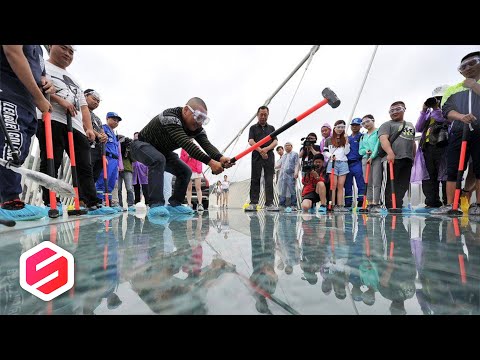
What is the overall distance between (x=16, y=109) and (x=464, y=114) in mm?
3596

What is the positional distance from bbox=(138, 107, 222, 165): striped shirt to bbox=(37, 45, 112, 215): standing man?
0.55m

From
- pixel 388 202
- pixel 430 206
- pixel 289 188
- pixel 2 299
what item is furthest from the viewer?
pixel 289 188

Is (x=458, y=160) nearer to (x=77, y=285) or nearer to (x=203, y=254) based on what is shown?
(x=203, y=254)

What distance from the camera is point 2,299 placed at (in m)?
→ 0.43

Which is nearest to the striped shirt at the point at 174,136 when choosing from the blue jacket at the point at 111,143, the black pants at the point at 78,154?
the black pants at the point at 78,154

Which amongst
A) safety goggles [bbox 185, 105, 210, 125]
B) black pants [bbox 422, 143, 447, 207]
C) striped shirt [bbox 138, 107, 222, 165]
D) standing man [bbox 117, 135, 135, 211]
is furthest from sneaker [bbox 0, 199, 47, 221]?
black pants [bbox 422, 143, 447, 207]

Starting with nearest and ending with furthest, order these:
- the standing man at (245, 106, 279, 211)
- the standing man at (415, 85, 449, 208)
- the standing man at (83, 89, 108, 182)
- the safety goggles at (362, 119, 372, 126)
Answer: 1. the standing man at (415, 85, 449, 208)
2. the standing man at (83, 89, 108, 182)
3. the standing man at (245, 106, 279, 211)
4. the safety goggles at (362, 119, 372, 126)

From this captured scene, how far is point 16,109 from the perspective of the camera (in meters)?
1.67

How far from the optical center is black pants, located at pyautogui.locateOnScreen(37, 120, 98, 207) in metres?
2.48

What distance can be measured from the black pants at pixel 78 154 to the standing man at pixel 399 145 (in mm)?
3415

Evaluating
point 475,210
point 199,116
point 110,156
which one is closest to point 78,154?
point 199,116

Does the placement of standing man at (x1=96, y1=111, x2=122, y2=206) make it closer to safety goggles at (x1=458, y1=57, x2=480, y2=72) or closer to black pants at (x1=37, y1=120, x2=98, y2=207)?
black pants at (x1=37, y1=120, x2=98, y2=207)
